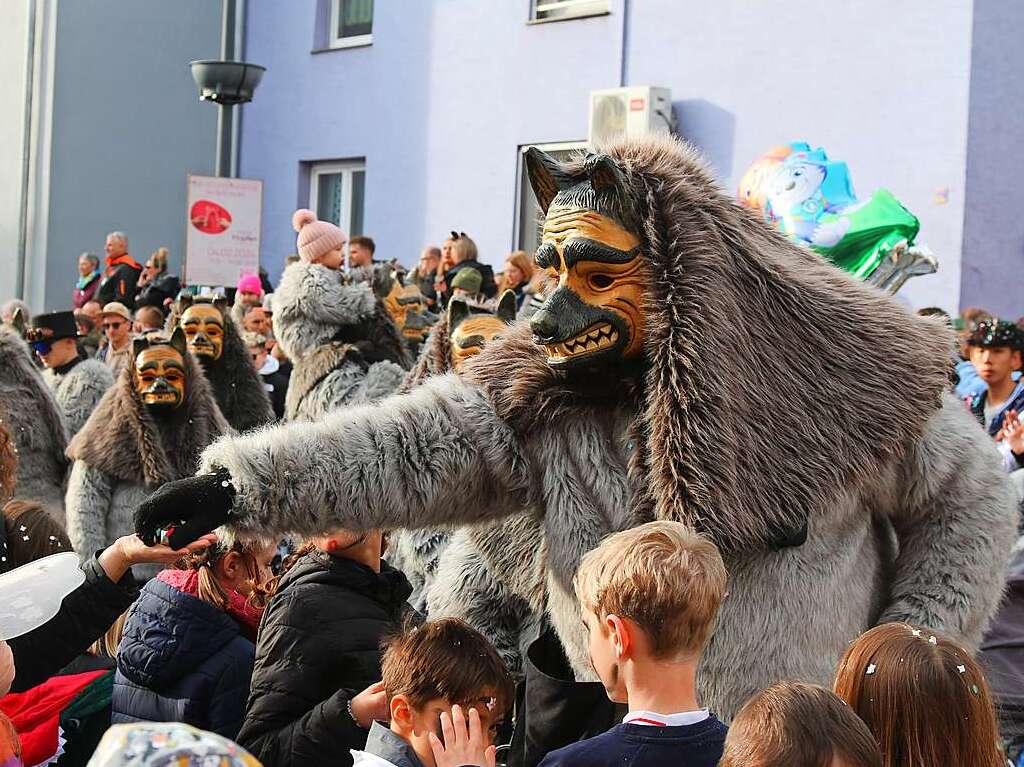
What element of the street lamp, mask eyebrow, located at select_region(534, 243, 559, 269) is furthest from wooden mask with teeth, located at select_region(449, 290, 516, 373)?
the street lamp

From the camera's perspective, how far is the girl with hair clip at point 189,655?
12.8ft

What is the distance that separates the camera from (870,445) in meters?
3.37

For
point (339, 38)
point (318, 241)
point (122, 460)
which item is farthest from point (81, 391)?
point (339, 38)

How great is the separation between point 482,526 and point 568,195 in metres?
0.82

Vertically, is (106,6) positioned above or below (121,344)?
above

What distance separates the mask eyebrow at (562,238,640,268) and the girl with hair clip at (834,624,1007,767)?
1111 millimetres

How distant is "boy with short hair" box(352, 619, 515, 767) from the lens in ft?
9.18

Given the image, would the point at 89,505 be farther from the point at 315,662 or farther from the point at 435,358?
the point at 315,662

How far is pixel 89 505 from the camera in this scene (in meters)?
6.44

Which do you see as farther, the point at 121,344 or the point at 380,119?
the point at 380,119

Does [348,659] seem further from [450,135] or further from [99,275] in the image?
[99,275]

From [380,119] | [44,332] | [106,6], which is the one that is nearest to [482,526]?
[44,332]

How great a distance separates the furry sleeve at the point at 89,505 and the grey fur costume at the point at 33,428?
820 millimetres

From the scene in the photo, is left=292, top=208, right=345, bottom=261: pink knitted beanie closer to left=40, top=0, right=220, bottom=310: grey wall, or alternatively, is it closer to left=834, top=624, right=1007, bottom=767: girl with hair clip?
left=834, top=624, right=1007, bottom=767: girl with hair clip
